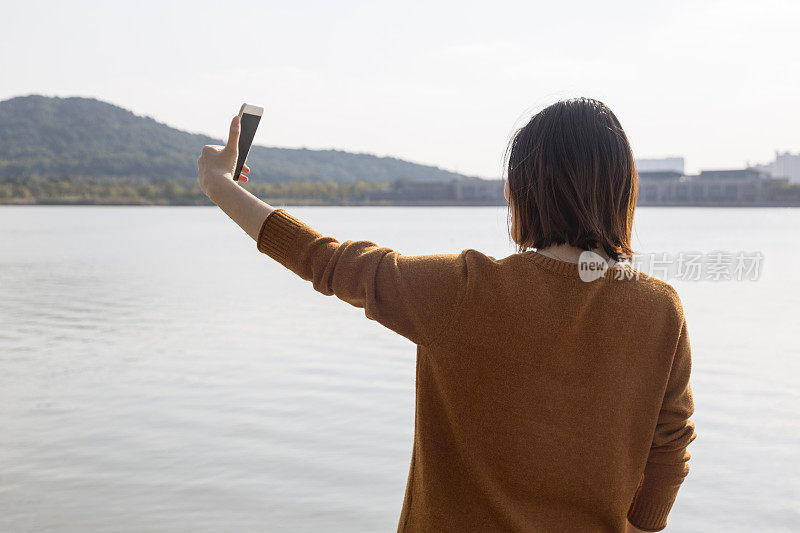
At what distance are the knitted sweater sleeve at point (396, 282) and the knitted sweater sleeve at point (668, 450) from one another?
33 centimetres

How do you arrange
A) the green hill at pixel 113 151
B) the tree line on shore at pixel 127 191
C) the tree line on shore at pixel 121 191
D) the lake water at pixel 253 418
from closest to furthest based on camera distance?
the lake water at pixel 253 418 < the tree line on shore at pixel 127 191 < the tree line on shore at pixel 121 191 < the green hill at pixel 113 151

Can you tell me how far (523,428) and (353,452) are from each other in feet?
9.19

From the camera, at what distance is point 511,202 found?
3.47ft

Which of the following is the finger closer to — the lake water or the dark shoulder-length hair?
the dark shoulder-length hair

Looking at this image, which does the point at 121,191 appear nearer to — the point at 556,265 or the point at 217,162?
the point at 217,162

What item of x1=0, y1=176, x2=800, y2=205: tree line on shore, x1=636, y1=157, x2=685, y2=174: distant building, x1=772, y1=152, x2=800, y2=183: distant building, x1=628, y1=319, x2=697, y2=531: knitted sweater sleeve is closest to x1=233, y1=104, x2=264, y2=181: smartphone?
x1=628, y1=319, x2=697, y2=531: knitted sweater sleeve

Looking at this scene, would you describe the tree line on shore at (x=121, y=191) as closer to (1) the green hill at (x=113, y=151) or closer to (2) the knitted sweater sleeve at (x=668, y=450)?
(1) the green hill at (x=113, y=151)

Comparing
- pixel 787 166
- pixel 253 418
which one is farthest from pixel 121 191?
pixel 787 166

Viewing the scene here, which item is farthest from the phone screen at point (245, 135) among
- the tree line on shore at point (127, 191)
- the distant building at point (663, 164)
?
the distant building at point (663, 164)

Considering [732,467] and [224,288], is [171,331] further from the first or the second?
[732,467]

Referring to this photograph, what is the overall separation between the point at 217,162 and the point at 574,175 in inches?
19.9

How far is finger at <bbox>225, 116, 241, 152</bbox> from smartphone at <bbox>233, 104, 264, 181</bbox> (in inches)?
0.8

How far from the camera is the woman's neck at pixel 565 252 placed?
3.26 ft

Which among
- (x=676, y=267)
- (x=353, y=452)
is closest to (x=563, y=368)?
(x=676, y=267)
